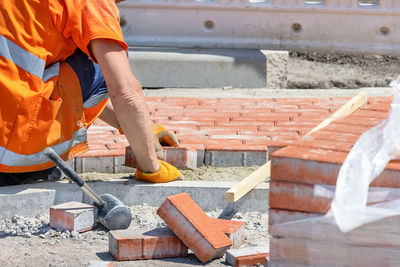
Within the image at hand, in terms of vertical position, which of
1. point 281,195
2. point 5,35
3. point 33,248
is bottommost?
point 33,248

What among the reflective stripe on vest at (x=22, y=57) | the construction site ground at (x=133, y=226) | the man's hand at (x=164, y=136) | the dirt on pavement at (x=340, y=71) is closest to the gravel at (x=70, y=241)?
the construction site ground at (x=133, y=226)

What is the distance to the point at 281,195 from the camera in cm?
247

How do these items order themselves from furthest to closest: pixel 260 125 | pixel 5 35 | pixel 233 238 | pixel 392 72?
1. pixel 392 72
2. pixel 260 125
3. pixel 5 35
4. pixel 233 238

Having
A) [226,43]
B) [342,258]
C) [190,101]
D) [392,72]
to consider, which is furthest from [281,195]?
[392,72]

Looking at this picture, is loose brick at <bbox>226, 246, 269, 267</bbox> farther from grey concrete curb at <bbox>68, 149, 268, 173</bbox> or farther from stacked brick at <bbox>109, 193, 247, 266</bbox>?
grey concrete curb at <bbox>68, 149, 268, 173</bbox>

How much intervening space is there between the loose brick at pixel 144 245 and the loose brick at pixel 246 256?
22 cm

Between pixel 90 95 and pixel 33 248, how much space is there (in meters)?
0.96

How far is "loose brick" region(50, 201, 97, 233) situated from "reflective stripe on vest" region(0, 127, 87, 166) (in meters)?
0.33

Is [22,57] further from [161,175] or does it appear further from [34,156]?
[161,175]

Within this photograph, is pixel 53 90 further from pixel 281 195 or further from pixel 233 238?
pixel 281 195

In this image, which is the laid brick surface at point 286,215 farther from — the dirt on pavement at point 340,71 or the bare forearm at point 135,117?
the dirt on pavement at point 340,71

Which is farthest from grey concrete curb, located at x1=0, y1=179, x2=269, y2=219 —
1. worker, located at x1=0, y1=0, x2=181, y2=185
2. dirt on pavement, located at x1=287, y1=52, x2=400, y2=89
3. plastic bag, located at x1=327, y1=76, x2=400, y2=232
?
dirt on pavement, located at x1=287, y1=52, x2=400, y2=89

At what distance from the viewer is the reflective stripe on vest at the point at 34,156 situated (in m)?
3.69

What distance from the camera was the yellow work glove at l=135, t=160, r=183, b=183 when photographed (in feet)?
12.7
